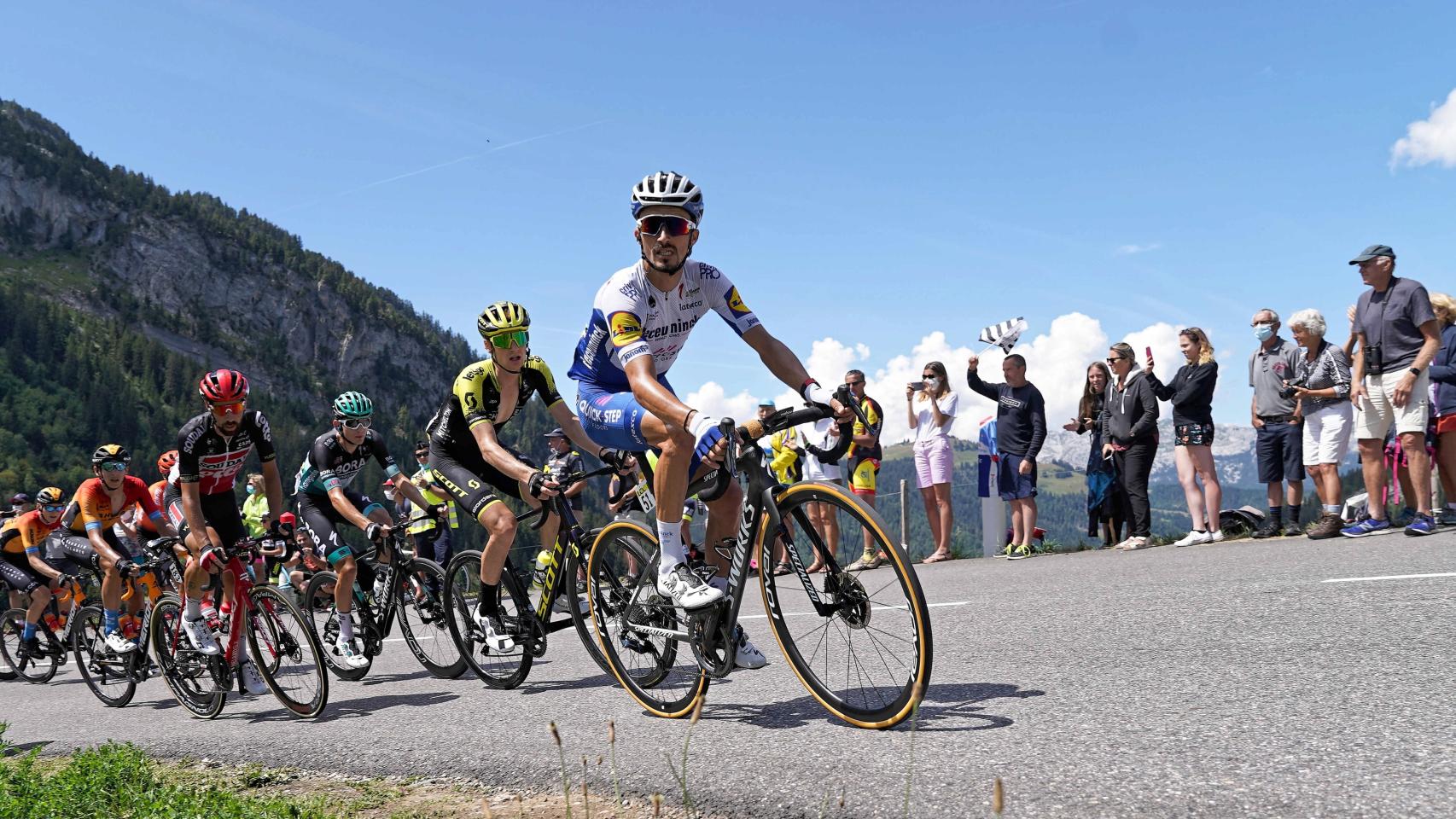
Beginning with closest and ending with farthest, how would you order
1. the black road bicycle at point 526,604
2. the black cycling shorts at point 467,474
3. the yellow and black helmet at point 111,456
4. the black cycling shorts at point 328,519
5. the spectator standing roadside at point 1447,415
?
the black road bicycle at point 526,604
the black cycling shorts at point 467,474
the black cycling shorts at point 328,519
the spectator standing roadside at point 1447,415
the yellow and black helmet at point 111,456

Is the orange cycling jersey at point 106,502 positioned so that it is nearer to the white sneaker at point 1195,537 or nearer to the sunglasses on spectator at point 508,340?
the sunglasses on spectator at point 508,340

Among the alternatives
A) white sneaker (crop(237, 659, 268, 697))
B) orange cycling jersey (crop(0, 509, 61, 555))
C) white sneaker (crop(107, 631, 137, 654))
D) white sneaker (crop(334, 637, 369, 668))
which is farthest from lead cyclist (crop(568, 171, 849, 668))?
orange cycling jersey (crop(0, 509, 61, 555))

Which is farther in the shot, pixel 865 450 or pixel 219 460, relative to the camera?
pixel 865 450

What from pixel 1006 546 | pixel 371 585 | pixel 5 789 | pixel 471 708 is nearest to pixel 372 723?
pixel 471 708

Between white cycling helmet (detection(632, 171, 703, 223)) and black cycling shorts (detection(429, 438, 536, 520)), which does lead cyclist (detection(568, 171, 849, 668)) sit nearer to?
white cycling helmet (detection(632, 171, 703, 223))

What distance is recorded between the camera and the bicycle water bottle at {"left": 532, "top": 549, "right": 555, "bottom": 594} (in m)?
6.11

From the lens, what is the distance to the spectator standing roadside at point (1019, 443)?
1160cm

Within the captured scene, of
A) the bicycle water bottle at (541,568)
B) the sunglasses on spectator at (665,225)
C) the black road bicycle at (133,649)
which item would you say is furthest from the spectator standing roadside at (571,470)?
the black road bicycle at (133,649)

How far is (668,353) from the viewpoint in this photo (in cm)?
491

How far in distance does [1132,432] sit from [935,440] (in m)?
2.37

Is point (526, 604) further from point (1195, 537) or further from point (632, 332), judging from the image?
point (1195, 537)

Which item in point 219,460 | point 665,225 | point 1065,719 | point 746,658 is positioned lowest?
point 1065,719

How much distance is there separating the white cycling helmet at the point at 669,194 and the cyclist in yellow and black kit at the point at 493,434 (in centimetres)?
182

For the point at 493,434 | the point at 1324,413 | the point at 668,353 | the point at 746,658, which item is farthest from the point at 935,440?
the point at 746,658
